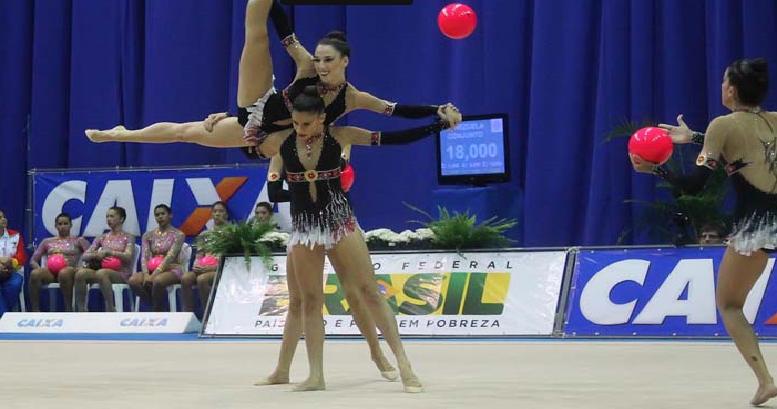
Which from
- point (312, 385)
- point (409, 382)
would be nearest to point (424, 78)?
point (312, 385)

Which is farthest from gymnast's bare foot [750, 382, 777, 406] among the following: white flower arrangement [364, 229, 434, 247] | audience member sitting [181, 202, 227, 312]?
audience member sitting [181, 202, 227, 312]

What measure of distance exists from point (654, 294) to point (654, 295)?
11 mm

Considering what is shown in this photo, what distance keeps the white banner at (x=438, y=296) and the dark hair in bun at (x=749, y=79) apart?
14.6 feet

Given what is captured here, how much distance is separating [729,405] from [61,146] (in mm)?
10693

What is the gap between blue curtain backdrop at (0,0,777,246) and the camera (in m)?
10.9

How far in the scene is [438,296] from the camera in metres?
9.35

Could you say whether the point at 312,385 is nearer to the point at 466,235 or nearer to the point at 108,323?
the point at 466,235

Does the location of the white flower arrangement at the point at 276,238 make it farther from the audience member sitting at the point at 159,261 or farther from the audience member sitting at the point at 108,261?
the audience member sitting at the point at 108,261

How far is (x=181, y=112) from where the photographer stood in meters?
13.1

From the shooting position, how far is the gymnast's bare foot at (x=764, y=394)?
4355 millimetres

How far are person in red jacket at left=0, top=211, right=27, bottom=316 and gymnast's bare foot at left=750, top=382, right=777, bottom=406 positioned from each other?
9.33m

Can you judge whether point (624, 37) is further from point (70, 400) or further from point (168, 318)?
point (70, 400)

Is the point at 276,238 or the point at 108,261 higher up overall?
the point at 276,238

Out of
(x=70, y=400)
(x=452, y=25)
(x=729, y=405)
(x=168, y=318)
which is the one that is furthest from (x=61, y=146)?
(x=729, y=405)
